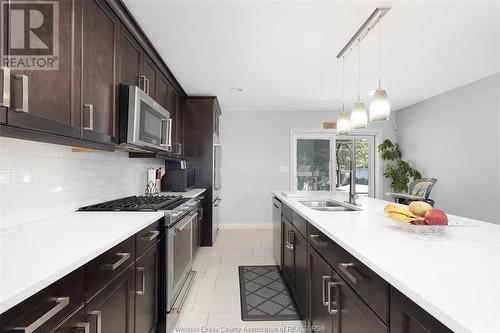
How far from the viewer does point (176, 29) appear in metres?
2.26

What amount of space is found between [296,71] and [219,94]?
150 cm

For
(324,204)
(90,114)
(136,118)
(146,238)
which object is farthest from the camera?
(324,204)

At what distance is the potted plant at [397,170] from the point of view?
491cm

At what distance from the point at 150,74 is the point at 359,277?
2.50 meters

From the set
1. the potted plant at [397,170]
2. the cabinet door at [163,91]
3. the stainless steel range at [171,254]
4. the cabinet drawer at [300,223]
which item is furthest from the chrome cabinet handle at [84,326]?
the potted plant at [397,170]

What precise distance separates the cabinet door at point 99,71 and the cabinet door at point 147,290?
2.60 feet

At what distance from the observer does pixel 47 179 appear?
1.59 metres

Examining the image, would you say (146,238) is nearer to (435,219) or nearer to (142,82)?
(142,82)

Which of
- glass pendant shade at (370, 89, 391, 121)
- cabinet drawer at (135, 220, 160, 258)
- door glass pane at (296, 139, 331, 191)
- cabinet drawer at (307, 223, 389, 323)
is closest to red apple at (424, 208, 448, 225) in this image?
cabinet drawer at (307, 223, 389, 323)

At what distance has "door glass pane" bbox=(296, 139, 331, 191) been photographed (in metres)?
5.66

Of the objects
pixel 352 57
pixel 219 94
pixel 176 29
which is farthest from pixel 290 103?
pixel 176 29

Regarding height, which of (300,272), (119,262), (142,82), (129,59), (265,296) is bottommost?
(265,296)

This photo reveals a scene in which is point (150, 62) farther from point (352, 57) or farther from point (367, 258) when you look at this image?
point (367, 258)

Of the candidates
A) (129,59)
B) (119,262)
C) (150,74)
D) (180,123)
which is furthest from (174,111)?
(119,262)
